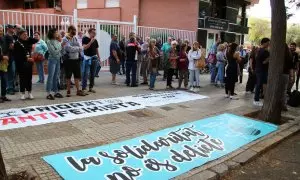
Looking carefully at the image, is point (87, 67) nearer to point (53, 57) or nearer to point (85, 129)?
point (53, 57)

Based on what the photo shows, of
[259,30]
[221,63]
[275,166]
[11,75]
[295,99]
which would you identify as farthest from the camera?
[259,30]

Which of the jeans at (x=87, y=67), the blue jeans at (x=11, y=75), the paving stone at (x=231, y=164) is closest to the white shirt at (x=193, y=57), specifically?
the jeans at (x=87, y=67)

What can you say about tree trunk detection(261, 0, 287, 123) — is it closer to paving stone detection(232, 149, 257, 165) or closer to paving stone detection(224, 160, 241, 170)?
paving stone detection(232, 149, 257, 165)

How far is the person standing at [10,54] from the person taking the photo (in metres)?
8.76

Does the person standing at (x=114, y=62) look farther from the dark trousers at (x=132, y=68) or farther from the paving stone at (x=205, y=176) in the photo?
the paving stone at (x=205, y=176)

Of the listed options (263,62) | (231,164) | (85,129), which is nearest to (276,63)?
(263,62)

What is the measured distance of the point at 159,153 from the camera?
5406 millimetres

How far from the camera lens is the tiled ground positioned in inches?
193

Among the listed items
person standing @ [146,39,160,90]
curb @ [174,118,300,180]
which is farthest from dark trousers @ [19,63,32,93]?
curb @ [174,118,300,180]

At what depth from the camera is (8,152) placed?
16.5 ft

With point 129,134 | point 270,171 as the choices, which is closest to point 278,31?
point 270,171

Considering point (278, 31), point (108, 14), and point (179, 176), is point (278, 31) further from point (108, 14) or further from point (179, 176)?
point (108, 14)

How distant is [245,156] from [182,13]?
1674cm

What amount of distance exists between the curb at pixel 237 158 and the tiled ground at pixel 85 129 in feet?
5.29
